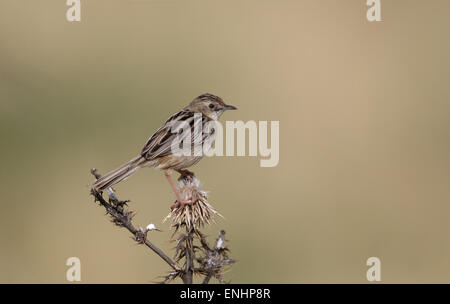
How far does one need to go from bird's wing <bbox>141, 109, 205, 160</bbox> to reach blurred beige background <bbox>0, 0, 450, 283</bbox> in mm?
3706

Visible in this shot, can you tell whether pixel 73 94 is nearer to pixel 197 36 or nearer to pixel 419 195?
pixel 197 36

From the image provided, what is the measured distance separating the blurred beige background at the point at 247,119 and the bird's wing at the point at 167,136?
12.2ft

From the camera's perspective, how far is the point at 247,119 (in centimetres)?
1422

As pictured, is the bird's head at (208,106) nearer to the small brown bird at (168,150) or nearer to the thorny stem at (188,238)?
the small brown bird at (168,150)

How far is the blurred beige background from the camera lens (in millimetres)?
12023

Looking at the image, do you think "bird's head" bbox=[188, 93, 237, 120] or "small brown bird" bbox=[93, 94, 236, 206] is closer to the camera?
"small brown bird" bbox=[93, 94, 236, 206]

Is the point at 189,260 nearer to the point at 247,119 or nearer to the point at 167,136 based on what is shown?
the point at 167,136

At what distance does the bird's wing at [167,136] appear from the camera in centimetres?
733

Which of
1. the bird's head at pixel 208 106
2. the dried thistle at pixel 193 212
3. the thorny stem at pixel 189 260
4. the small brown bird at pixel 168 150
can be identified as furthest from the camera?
the bird's head at pixel 208 106

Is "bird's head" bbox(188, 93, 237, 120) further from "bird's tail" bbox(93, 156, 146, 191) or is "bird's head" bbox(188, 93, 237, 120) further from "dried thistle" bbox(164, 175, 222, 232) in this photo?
"dried thistle" bbox(164, 175, 222, 232)

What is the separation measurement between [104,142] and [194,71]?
3441 millimetres

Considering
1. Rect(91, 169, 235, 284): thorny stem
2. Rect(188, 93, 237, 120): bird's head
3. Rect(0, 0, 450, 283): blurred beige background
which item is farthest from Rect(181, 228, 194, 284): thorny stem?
Rect(0, 0, 450, 283): blurred beige background

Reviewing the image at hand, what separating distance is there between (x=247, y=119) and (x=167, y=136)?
6.93 metres

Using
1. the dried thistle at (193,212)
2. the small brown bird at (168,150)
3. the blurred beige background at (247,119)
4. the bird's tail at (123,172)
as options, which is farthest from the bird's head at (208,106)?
the blurred beige background at (247,119)
